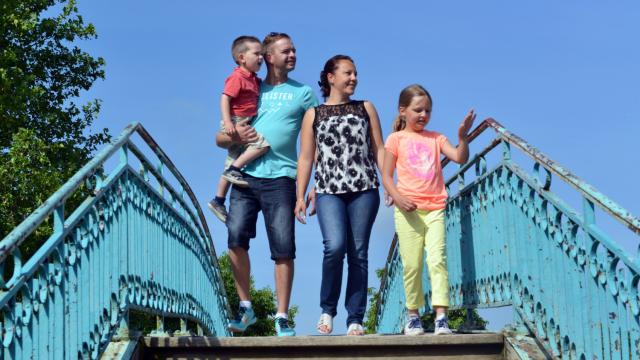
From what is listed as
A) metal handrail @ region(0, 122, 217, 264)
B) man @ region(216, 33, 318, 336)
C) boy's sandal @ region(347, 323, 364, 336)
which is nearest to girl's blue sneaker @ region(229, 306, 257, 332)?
man @ region(216, 33, 318, 336)

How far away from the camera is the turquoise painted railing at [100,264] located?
4.38 meters

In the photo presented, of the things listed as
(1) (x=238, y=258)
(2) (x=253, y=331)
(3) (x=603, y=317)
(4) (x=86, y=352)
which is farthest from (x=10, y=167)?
(2) (x=253, y=331)

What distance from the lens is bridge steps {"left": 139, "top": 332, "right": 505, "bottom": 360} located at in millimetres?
5777

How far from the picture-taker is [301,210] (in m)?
6.62

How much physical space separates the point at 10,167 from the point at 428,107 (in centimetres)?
1588

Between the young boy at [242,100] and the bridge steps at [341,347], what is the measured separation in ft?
4.59

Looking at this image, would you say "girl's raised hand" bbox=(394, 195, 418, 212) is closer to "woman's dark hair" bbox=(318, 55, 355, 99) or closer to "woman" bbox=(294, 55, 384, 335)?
"woman" bbox=(294, 55, 384, 335)

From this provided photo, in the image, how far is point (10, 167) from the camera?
812 inches

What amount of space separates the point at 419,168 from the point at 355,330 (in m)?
1.22

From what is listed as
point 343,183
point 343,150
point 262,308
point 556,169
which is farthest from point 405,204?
point 262,308

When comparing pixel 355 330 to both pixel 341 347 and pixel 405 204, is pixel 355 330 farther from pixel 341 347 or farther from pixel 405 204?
pixel 405 204

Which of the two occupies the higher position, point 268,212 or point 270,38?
point 270,38

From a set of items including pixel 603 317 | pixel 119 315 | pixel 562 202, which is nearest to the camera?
pixel 603 317

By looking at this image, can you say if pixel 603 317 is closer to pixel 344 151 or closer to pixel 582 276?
pixel 582 276
